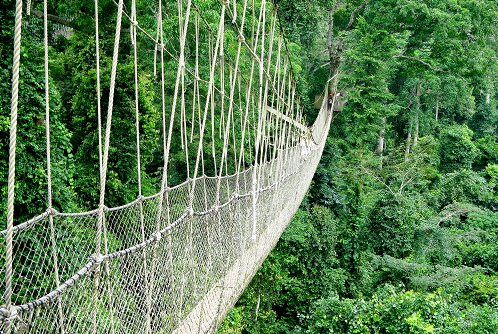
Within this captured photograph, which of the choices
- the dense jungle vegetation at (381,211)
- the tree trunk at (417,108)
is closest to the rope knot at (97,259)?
the dense jungle vegetation at (381,211)

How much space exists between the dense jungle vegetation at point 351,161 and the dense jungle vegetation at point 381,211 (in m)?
0.03

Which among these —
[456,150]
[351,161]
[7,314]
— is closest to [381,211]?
[351,161]

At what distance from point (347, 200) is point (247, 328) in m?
3.99

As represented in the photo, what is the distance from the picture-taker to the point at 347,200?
35.6 feet

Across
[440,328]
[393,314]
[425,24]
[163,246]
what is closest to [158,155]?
[393,314]

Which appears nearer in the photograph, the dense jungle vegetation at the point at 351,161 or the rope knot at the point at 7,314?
the rope knot at the point at 7,314

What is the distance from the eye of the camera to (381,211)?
948 cm

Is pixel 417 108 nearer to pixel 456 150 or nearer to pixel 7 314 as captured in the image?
pixel 456 150

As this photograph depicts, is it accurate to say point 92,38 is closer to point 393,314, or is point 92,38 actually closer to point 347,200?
point 393,314

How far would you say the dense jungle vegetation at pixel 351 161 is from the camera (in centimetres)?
521

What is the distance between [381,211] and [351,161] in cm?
191

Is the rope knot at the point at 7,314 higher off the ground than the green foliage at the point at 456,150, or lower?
higher

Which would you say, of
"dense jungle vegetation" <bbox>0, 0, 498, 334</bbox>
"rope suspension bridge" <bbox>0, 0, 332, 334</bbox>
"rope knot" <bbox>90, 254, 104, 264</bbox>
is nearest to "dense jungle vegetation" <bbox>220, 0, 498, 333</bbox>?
"dense jungle vegetation" <bbox>0, 0, 498, 334</bbox>

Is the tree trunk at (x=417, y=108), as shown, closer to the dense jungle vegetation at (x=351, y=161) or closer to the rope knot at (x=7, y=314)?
the dense jungle vegetation at (x=351, y=161)
